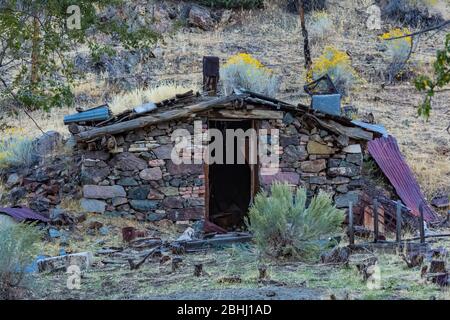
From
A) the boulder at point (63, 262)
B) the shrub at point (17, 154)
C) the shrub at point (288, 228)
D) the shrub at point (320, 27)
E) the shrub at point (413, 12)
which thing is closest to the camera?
the shrub at point (288, 228)

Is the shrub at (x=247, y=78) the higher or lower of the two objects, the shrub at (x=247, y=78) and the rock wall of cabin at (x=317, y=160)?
the higher

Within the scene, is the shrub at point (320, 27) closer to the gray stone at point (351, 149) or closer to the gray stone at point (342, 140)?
the gray stone at point (351, 149)

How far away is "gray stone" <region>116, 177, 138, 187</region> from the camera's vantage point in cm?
1402

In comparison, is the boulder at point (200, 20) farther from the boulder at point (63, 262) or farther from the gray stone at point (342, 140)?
the boulder at point (63, 262)

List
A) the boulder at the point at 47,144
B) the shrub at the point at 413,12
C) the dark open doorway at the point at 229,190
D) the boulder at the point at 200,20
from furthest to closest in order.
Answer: the shrub at the point at 413,12 < the boulder at the point at 200,20 < the boulder at the point at 47,144 < the dark open doorway at the point at 229,190

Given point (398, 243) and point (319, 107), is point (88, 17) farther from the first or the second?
point (398, 243)

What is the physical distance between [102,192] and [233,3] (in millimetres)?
17218

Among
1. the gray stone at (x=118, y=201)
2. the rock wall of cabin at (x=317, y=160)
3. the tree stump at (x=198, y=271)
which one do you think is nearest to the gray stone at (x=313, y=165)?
the rock wall of cabin at (x=317, y=160)

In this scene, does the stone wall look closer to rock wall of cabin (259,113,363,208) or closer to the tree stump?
rock wall of cabin (259,113,363,208)

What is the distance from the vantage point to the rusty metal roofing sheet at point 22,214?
13.1m

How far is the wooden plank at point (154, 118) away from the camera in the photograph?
13.7 meters

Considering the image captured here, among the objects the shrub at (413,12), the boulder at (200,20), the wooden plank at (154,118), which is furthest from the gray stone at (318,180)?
the shrub at (413,12)

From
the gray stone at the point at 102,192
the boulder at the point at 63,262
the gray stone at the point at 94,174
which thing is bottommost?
the boulder at the point at 63,262

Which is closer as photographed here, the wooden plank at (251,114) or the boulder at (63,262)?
the boulder at (63,262)
